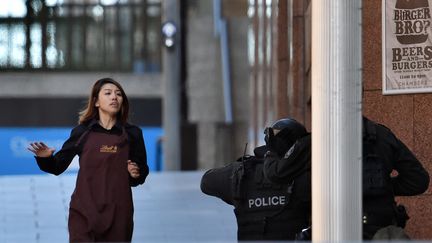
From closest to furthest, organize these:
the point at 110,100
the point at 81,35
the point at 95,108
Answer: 1. the point at 110,100
2. the point at 95,108
3. the point at 81,35

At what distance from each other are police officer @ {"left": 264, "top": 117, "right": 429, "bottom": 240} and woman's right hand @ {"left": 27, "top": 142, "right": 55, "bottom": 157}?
57.9 inches

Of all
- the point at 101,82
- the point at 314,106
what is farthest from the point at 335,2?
the point at 101,82

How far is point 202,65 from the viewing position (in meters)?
29.6

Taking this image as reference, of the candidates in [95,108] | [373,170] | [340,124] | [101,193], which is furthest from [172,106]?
[340,124]

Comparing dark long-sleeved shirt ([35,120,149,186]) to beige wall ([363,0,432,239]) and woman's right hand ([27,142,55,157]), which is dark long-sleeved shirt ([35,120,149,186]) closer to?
woman's right hand ([27,142,55,157])

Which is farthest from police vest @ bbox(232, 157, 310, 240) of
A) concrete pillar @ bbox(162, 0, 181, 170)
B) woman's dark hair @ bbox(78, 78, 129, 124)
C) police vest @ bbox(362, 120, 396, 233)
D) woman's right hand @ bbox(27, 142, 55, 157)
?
concrete pillar @ bbox(162, 0, 181, 170)

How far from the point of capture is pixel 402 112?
350 inches

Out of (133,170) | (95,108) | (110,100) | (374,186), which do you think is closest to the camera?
(374,186)

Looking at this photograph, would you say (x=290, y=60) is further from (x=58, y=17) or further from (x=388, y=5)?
(x=58, y=17)

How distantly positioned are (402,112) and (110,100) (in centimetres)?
276

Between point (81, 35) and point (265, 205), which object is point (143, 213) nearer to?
point (265, 205)

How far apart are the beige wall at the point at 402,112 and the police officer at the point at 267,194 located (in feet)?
8.22

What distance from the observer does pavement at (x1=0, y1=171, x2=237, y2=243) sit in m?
11.4

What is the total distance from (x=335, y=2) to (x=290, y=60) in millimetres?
8685
